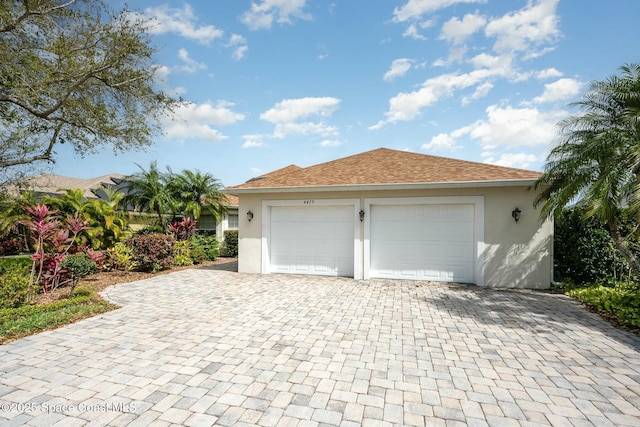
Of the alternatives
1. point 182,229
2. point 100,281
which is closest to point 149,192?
point 182,229

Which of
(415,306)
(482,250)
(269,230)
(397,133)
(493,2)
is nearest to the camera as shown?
(415,306)

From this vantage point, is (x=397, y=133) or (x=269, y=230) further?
(x=397, y=133)

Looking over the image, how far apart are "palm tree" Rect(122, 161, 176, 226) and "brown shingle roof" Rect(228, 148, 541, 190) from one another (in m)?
5.78

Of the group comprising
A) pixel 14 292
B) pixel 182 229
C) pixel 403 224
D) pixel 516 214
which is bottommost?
pixel 14 292

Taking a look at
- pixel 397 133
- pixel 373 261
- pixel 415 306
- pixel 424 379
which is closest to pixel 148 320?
pixel 424 379

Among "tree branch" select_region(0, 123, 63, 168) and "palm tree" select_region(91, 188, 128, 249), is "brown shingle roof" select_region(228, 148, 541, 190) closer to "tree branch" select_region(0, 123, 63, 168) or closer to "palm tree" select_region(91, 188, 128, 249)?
"palm tree" select_region(91, 188, 128, 249)

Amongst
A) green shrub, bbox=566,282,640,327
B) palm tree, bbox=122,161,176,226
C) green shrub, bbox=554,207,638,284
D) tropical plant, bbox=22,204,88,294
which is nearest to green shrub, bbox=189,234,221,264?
palm tree, bbox=122,161,176,226

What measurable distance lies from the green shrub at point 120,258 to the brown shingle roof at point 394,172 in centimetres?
436

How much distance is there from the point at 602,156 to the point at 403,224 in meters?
4.50

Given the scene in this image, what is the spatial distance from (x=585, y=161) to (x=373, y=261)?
18.0ft

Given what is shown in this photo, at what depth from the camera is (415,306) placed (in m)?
5.99

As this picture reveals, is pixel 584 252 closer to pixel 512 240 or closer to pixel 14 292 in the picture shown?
pixel 512 240

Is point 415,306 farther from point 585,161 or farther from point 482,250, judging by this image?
point 585,161

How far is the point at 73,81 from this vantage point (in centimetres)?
811
